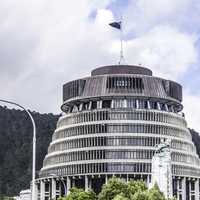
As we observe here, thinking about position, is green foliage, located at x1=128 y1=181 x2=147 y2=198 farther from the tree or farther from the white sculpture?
the white sculpture

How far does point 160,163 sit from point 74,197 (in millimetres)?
31549

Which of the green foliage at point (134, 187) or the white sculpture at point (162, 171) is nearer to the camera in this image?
the green foliage at point (134, 187)

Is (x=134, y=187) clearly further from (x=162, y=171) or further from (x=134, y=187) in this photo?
(x=162, y=171)

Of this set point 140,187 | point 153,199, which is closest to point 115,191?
point 140,187

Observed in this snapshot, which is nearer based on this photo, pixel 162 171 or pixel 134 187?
pixel 134 187

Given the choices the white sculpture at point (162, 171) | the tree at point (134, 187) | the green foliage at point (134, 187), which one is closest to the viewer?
the tree at point (134, 187)

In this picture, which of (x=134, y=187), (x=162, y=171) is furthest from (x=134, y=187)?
(x=162, y=171)

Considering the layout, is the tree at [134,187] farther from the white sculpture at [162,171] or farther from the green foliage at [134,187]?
the white sculpture at [162,171]

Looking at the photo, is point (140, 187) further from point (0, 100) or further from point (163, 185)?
point (0, 100)

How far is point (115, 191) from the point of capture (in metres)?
134

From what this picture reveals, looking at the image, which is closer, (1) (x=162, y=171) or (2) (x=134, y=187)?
(2) (x=134, y=187)

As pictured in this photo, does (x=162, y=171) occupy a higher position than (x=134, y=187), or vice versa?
(x=162, y=171)

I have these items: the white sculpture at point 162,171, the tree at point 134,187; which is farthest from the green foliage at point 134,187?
the white sculpture at point 162,171

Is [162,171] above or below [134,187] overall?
above
